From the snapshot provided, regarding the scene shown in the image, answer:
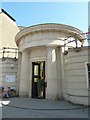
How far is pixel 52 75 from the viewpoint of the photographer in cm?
1218

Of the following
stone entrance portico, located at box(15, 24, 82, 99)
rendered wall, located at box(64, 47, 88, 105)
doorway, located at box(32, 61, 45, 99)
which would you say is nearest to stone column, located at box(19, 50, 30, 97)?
stone entrance portico, located at box(15, 24, 82, 99)

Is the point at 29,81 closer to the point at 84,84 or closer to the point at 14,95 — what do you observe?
the point at 14,95

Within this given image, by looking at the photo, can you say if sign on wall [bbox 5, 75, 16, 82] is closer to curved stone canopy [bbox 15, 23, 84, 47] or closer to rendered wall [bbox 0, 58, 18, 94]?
rendered wall [bbox 0, 58, 18, 94]

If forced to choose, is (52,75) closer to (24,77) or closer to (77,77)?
(77,77)

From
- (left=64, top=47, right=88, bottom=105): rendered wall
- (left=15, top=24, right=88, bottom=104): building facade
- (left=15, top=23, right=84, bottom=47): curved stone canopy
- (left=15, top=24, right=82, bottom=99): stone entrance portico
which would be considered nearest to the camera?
(left=64, top=47, right=88, bottom=105): rendered wall

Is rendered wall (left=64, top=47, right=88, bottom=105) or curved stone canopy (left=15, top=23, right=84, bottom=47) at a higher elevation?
curved stone canopy (left=15, top=23, right=84, bottom=47)

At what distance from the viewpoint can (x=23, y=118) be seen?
710cm

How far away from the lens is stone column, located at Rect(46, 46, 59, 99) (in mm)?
11977

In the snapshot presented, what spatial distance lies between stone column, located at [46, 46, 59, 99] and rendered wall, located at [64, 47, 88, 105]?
4.07 feet

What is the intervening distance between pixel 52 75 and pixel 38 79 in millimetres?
1765

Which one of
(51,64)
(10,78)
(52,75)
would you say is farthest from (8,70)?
(52,75)

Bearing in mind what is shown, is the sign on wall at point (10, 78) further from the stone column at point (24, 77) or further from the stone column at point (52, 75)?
the stone column at point (52, 75)

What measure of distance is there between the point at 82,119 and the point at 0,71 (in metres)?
9.69

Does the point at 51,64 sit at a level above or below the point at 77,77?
above
